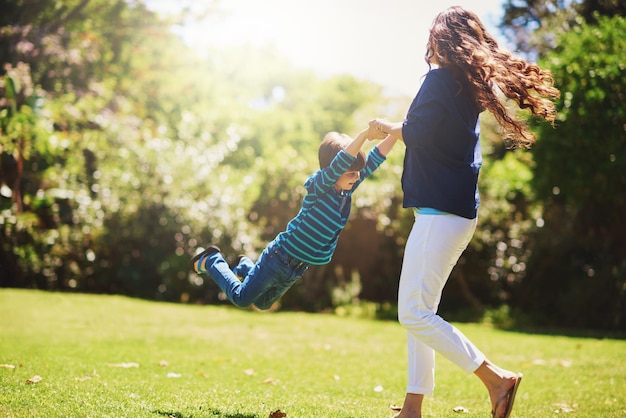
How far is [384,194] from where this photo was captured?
39.1ft

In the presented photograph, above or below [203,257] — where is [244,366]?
below

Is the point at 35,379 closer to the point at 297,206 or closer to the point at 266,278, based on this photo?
the point at 266,278

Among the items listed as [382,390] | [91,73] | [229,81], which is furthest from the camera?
[229,81]

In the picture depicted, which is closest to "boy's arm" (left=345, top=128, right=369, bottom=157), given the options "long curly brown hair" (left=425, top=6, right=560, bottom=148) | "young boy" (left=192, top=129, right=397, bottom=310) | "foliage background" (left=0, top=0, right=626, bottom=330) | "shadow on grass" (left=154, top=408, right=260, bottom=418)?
"young boy" (left=192, top=129, right=397, bottom=310)

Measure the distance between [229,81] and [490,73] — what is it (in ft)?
108

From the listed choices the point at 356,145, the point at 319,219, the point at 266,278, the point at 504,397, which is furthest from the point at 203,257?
the point at 504,397

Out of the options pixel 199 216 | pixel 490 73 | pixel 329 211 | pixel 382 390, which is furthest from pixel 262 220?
pixel 490 73

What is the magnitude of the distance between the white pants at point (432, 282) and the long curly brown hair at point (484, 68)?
653mm

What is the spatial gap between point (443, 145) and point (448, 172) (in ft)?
0.48

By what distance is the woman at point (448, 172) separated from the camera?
3.63m

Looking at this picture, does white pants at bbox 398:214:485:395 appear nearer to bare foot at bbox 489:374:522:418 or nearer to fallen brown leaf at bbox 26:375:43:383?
bare foot at bbox 489:374:522:418

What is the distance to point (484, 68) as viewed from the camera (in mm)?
3656

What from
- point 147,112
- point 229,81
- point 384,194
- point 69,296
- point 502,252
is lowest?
point 69,296

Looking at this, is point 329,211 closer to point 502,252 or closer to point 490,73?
point 490,73
